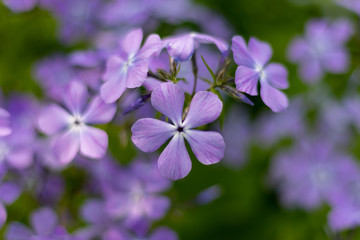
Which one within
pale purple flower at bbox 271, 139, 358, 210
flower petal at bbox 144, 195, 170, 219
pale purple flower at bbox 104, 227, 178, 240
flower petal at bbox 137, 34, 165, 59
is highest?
pale purple flower at bbox 271, 139, 358, 210

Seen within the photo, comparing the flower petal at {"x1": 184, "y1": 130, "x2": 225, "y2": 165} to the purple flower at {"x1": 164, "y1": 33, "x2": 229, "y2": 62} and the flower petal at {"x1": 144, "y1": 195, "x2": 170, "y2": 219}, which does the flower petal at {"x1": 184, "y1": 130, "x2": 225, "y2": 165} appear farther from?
the flower petal at {"x1": 144, "y1": 195, "x2": 170, "y2": 219}

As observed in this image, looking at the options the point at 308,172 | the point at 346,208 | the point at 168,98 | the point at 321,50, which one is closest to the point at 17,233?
the point at 168,98

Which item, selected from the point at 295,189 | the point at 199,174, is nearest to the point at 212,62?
the point at 199,174

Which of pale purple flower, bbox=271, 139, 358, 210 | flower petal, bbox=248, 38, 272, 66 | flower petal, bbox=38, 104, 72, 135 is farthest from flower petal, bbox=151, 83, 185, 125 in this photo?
pale purple flower, bbox=271, 139, 358, 210

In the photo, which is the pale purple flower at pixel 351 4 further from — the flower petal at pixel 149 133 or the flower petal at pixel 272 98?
the flower petal at pixel 149 133

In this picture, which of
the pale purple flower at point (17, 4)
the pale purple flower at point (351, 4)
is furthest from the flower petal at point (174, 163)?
the pale purple flower at point (351, 4)

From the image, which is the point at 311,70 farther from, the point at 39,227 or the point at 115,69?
the point at 39,227

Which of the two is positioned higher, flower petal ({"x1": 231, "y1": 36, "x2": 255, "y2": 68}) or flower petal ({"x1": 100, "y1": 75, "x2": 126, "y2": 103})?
flower petal ({"x1": 231, "y1": 36, "x2": 255, "y2": 68})
